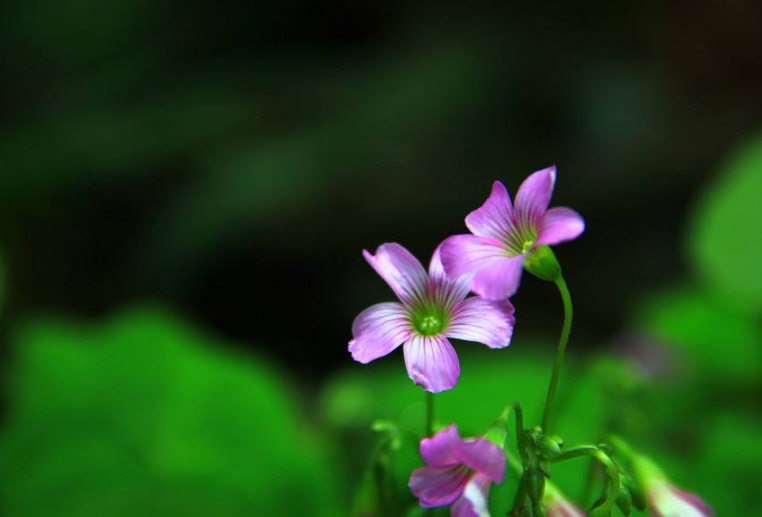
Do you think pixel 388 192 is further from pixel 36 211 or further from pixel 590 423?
pixel 590 423

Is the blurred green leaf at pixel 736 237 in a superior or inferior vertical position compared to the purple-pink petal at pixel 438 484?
superior

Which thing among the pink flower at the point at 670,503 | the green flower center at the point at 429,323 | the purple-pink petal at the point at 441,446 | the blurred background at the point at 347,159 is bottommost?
the pink flower at the point at 670,503

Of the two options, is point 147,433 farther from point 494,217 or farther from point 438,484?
point 494,217

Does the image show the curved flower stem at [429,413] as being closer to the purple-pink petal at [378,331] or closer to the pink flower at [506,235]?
the purple-pink petal at [378,331]

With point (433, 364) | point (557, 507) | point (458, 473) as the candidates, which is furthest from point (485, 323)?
point (557, 507)

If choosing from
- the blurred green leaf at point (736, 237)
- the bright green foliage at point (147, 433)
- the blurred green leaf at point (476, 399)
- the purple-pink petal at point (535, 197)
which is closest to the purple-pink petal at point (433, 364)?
the purple-pink petal at point (535, 197)

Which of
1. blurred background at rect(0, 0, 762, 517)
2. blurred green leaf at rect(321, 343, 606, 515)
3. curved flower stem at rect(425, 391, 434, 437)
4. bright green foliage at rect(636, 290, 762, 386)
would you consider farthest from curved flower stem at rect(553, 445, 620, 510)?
bright green foliage at rect(636, 290, 762, 386)

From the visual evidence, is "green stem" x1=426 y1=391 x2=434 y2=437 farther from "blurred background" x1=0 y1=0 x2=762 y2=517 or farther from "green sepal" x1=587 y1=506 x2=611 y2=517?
"blurred background" x1=0 y1=0 x2=762 y2=517

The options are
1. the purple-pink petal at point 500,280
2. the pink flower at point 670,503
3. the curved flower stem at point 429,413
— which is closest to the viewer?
the purple-pink petal at point 500,280
